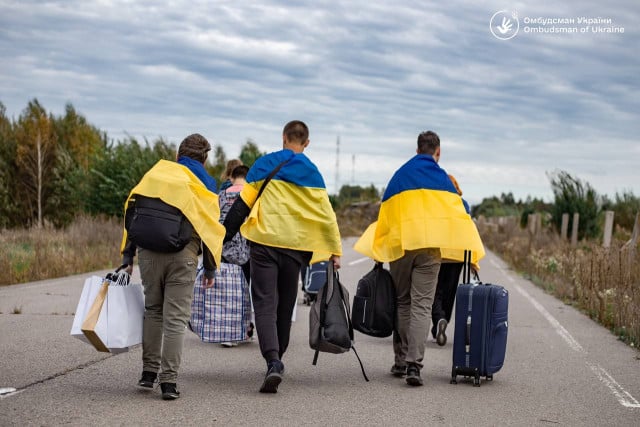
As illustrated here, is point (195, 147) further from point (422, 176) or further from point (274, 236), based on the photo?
point (422, 176)

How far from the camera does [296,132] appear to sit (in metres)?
8.35

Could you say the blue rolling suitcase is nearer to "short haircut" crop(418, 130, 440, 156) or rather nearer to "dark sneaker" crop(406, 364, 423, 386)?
"dark sneaker" crop(406, 364, 423, 386)

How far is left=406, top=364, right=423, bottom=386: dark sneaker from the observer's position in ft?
26.7

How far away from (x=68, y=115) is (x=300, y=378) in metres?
49.6

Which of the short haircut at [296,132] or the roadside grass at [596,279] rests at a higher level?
the short haircut at [296,132]

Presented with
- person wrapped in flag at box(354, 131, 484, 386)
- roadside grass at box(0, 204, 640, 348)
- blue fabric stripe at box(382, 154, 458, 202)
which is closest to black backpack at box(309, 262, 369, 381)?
person wrapped in flag at box(354, 131, 484, 386)

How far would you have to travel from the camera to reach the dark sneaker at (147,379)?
730 centimetres

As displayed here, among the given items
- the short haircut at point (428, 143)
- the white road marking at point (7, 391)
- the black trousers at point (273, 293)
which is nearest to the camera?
the white road marking at point (7, 391)

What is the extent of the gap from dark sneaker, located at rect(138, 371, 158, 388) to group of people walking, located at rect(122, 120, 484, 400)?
16mm

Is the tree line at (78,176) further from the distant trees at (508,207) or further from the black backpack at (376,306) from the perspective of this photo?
the black backpack at (376,306)

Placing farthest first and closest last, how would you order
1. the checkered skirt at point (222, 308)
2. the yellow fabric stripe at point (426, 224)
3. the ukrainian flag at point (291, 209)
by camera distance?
the checkered skirt at point (222, 308)
the yellow fabric stripe at point (426, 224)
the ukrainian flag at point (291, 209)

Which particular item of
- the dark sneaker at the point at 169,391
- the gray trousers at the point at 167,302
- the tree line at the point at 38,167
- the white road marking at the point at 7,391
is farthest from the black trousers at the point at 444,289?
the tree line at the point at 38,167

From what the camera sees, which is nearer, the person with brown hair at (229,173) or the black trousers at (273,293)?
the black trousers at (273,293)

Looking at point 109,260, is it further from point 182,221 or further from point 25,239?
point 182,221
